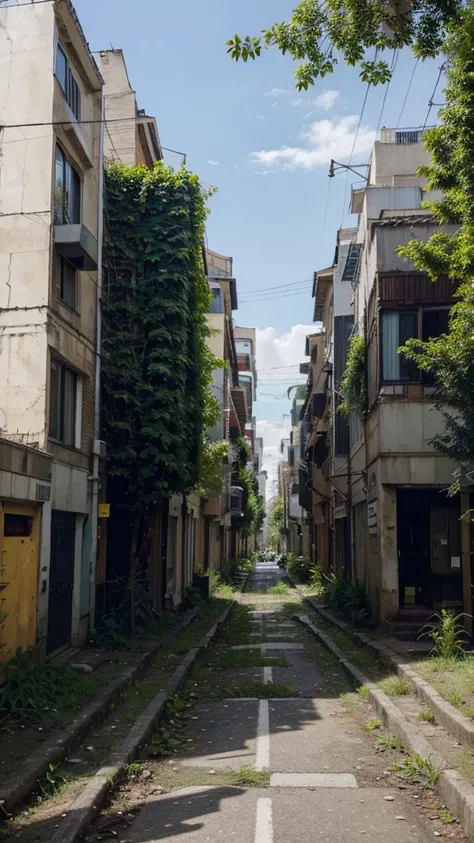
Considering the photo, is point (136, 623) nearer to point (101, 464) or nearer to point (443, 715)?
point (101, 464)

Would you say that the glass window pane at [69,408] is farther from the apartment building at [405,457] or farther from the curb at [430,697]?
the curb at [430,697]

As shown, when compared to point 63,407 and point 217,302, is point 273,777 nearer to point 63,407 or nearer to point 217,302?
point 63,407

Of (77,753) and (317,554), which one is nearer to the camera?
(77,753)

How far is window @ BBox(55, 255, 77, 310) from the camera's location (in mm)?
14062

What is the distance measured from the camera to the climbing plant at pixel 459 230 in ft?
30.0

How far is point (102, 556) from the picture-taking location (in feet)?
56.1

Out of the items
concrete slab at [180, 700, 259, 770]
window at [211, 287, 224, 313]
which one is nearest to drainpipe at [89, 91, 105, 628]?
→ concrete slab at [180, 700, 259, 770]

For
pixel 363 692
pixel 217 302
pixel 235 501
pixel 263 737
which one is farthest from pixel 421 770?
pixel 235 501

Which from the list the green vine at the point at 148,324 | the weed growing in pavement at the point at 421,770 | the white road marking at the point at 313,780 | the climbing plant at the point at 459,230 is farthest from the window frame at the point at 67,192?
the weed growing in pavement at the point at 421,770

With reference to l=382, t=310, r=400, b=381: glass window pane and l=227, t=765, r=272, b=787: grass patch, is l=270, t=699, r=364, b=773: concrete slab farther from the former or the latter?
l=382, t=310, r=400, b=381: glass window pane

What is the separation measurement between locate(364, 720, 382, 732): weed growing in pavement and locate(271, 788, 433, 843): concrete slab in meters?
2.52

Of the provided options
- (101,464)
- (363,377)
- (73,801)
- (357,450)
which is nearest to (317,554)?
(357,450)

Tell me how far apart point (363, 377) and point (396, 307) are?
3.12 metres

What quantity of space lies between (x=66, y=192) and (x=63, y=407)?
12.5 ft
